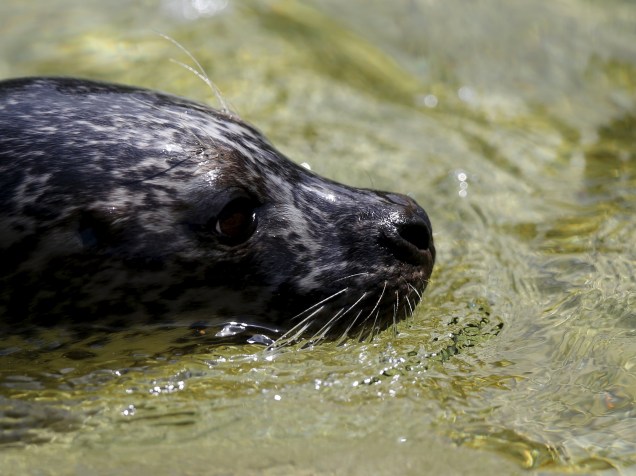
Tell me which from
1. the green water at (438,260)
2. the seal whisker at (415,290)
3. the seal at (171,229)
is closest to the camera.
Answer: the green water at (438,260)

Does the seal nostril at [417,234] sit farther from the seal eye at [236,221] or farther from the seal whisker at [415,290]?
the seal eye at [236,221]

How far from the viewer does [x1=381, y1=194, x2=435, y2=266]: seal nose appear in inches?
155

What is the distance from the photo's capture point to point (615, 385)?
3512mm

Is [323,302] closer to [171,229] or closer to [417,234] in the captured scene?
[417,234]

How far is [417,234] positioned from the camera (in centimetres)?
401

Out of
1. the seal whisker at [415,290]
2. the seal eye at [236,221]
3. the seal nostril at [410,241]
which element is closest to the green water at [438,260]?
the seal whisker at [415,290]

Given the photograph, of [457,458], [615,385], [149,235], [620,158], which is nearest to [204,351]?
[149,235]

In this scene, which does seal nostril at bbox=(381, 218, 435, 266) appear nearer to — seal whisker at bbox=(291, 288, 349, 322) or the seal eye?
seal whisker at bbox=(291, 288, 349, 322)

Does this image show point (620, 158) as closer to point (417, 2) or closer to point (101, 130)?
point (417, 2)

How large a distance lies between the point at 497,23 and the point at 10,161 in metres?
4.61

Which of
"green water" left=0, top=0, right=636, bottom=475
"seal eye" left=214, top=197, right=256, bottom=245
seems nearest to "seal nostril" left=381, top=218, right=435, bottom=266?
"green water" left=0, top=0, right=636, bottom=475

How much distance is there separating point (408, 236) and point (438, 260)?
0.79m

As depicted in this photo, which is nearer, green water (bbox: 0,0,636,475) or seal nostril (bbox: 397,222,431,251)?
green water (bbox: 0,0,636,475)

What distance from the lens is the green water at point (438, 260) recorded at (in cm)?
317
